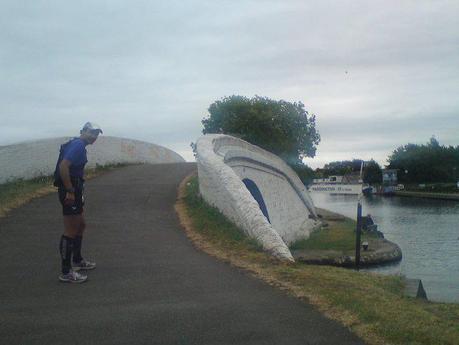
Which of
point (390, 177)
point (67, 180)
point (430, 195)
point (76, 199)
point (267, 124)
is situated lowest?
point (430, 195)

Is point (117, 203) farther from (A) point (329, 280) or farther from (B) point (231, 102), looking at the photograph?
(B) point (231, 102)

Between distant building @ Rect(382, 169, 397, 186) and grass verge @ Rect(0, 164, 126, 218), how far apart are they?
80761 millimetres

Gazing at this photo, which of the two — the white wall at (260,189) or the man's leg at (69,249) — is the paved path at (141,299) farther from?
the white wall at (260,189)

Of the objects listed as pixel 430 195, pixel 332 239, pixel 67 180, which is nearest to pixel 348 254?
pixel 332 239

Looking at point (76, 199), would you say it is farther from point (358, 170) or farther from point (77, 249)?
point (358, 170)

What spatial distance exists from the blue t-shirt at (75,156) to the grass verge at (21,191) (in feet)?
16.1

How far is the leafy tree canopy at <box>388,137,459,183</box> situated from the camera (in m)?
89.5

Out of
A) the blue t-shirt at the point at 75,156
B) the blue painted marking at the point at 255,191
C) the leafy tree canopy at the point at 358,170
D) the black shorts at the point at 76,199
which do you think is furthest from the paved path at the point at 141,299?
the leafy tree canopy at the point at 358,170

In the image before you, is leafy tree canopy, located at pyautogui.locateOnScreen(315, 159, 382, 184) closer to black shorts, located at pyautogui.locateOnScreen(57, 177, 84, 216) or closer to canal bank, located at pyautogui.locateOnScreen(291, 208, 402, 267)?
canal bank, located at pyautogui.locateOnScreen(291, 208, 402, 267)

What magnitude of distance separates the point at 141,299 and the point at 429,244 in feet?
94.5

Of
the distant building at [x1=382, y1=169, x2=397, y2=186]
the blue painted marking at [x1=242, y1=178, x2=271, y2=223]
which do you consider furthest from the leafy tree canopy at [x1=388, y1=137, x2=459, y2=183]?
the blue painted marking at [x1=242, y1=178, x2=271, y2=223]

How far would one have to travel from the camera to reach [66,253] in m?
5.93

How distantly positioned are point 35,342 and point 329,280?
3205 mm

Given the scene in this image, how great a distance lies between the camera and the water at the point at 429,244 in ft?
60.3
